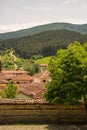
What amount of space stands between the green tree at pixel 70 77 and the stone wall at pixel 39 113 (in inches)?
66.6

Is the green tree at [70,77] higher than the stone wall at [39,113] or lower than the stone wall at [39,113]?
→ higher

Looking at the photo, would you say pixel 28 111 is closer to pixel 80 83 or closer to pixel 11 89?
pixel 80 83

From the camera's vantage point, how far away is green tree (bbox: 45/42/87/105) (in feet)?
77.0

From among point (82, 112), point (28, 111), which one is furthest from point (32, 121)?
point (82, 112)

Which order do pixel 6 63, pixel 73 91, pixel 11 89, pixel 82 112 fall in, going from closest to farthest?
pixel 73 91, pixel 82 112, pixel 11 89, pixel 6 63

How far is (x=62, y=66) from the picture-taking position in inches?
940

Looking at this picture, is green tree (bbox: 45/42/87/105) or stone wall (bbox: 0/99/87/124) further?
stone wall (bbox: 0/99/87/124)

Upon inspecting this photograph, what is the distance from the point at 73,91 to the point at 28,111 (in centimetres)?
464

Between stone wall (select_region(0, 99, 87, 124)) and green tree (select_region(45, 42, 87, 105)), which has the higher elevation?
green tree (select_region(45, 42, 87, 105))

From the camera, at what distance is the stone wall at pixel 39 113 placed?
2583 centimetres

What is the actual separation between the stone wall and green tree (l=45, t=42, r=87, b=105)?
1.69 meters

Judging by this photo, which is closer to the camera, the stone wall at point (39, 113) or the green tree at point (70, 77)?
the green tree at point (70, 77)

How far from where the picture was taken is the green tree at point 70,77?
924 inches

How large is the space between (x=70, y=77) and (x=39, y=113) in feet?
14.1
